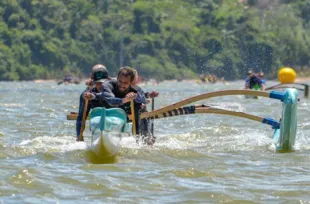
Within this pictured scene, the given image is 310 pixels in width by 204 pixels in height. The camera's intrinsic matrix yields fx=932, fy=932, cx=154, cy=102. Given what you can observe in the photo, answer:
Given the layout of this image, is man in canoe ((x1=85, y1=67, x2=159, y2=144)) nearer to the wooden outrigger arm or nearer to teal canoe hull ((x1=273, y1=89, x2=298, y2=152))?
the wooden outrigger arm

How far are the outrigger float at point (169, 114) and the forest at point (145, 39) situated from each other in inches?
3856

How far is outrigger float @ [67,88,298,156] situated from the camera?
1159 cm

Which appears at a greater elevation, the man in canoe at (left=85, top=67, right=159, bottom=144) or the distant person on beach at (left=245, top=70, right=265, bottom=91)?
the distant person on beach at (left=245, top=70, right=265, bottom=91)

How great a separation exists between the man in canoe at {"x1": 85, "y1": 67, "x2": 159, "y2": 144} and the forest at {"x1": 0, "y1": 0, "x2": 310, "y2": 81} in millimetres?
98852

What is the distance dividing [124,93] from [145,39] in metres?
110

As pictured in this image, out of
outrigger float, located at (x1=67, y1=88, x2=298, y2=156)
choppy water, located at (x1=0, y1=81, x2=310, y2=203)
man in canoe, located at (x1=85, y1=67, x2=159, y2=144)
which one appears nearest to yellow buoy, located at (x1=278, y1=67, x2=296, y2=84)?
outrigger float, located at (x1=67, y1=88, x2=298, y2=156)

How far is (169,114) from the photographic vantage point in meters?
14.2

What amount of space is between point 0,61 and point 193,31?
2869cm

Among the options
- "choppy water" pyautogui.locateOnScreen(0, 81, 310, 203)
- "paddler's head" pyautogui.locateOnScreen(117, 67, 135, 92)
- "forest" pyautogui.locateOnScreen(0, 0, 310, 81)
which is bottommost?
"choppy water" pyautogui.locateOnScreen(0, 81, 310, 203)

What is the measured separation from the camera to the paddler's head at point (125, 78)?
12.6 metres

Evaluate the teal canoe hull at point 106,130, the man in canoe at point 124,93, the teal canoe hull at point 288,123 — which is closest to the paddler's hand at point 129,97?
the man in canoe at point 124,93

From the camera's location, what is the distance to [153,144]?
1365 centimetres

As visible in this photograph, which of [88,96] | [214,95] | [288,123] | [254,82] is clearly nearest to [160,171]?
[88,96]

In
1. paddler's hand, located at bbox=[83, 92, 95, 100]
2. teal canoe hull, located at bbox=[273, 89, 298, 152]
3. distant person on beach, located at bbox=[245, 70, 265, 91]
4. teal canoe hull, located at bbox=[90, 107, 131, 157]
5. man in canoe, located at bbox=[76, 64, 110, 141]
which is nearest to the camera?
teal canoe hull, located at bbox=[90, 107, 131, 157]
